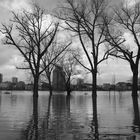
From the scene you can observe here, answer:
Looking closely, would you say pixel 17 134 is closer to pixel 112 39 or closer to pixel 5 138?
pixel 5 138

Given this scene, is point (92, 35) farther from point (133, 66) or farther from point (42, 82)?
point (42, 82)

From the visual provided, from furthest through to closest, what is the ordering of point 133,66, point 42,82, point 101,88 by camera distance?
point 101,88 < point 42,82 < point 133,66

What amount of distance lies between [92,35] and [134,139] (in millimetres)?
30850

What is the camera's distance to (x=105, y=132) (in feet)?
24.9

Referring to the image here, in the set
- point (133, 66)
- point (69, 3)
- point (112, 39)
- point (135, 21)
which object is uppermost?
point (69, 3)

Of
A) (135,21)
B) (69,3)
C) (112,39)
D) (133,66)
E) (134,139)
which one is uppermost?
(69,3)

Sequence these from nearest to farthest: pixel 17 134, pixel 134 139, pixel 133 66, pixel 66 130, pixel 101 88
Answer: pixel 134 139, pixel 17 134, pixel 66 130, pixel 133 66, pixel 101 88

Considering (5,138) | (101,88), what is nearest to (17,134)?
(5,138)

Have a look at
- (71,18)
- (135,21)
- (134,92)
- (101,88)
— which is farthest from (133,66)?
(101,88)

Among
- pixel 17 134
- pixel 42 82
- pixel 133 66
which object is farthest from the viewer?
pixel 42 82

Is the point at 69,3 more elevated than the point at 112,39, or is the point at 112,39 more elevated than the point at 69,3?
the point at 69,3

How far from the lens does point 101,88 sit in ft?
509

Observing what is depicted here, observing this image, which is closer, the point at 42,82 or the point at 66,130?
the point at 66,130

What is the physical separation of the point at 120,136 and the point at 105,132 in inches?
28.6
